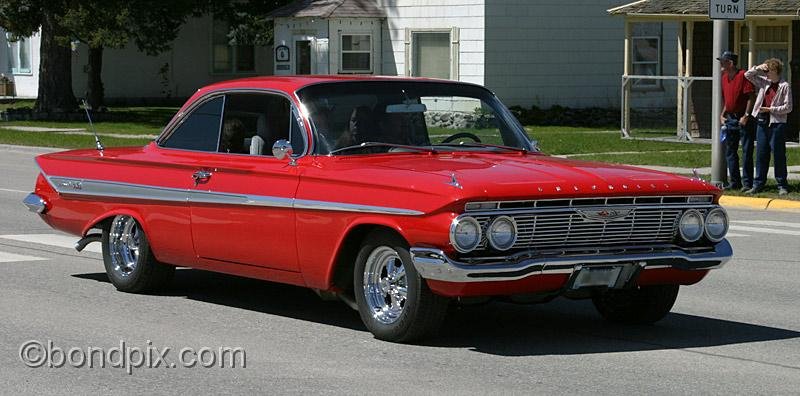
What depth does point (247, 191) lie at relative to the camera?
9867 mm

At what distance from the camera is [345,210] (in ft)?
29.8

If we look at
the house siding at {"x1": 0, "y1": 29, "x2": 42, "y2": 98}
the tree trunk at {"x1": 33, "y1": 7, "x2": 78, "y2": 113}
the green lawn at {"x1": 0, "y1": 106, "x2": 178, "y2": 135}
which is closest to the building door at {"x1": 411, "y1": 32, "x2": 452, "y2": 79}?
the green lawn at {"x1": 0, "y1": 106, "x2": 178, "y2": 135}

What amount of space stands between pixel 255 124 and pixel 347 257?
158 cm

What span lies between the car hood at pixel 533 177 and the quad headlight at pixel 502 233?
5.6 inches

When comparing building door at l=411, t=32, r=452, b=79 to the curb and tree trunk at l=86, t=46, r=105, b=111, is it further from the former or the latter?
the curb

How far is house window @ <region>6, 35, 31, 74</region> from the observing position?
56469 millimetres

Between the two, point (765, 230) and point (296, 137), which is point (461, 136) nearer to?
point (296, 137)

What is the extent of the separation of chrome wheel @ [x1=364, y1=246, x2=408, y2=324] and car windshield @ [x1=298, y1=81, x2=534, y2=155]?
1003mm

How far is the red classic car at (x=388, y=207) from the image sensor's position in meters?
8.54

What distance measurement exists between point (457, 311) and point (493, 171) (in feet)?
5.86

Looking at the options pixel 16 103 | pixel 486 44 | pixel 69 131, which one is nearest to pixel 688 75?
pixel 486 44

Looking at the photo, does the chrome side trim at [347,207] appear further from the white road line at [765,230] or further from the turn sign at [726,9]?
the turn sign at [726,9]

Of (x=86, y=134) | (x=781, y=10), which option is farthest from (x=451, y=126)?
(x=86, y=134)

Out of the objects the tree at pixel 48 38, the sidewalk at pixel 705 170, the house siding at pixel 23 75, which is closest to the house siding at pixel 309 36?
the tree at pixel 48 38
